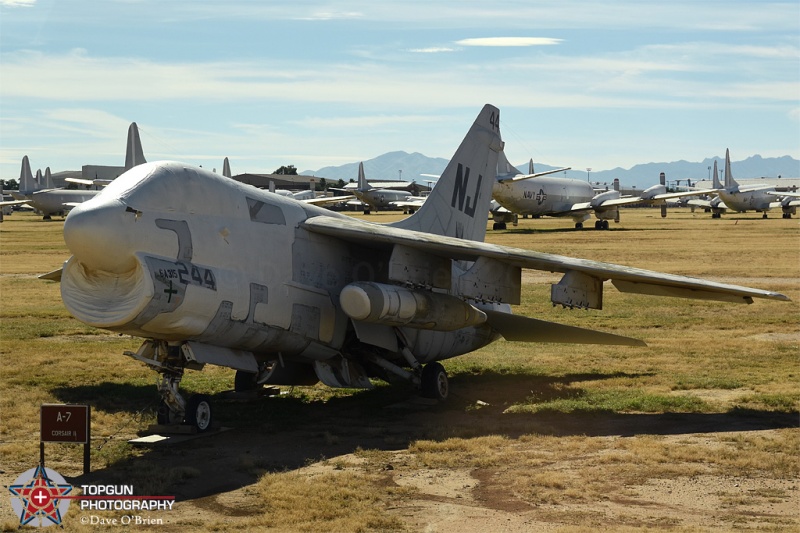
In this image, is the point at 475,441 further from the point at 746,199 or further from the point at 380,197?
the point at 380,197

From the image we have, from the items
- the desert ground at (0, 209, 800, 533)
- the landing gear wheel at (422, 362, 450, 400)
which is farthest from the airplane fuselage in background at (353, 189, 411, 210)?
the landing gear wheel at (422, 362, 450, 400)

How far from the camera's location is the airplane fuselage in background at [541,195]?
71625 millimetres

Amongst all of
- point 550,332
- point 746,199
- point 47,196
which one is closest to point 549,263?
point 550,332

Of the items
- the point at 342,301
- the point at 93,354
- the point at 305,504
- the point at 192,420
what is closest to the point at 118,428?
the point at 192,420

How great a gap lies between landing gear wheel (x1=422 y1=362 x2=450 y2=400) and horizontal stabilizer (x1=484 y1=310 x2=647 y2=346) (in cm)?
202

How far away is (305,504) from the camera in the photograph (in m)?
9.91

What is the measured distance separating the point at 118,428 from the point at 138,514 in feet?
15.0

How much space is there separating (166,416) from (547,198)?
64.7 metres

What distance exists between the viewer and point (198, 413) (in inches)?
527

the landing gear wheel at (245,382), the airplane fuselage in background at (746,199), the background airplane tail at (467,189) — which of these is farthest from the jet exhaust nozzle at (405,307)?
the airplane fuselage in background at (746,199)

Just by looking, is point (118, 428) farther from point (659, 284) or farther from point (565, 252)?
point (565, 252)

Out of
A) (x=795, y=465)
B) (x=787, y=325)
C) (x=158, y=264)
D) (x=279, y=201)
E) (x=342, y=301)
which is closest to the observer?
(x=795, y=465)

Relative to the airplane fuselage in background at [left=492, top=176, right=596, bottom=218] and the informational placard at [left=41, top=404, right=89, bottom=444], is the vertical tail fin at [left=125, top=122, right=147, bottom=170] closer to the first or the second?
the airplane fuselage in background at [left=492, top=176, right=596, bottom=218]

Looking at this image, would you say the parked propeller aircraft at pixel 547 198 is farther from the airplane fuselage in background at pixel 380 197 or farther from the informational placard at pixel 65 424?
the informational placard at pixel 65 424
